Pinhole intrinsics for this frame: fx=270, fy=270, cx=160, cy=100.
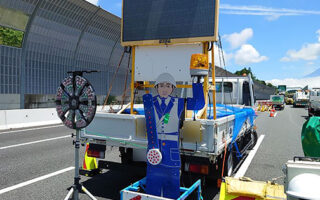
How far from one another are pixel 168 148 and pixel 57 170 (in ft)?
11.2

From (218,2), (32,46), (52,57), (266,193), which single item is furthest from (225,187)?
(52,57)

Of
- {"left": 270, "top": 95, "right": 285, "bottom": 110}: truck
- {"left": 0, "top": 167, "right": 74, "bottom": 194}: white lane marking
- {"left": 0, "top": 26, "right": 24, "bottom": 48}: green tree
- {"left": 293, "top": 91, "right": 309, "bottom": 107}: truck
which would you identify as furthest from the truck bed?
{"left": 293, "top": 91, "right": 309, "bottom": 107}: truck

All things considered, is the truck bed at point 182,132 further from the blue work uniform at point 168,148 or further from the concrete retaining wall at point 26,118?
the concrete retaining wall at point 26,118

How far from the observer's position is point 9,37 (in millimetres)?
33312

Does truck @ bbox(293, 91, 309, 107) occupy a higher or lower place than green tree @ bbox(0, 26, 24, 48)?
lower

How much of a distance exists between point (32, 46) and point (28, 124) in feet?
16.5

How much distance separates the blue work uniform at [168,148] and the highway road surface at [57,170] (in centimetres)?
79

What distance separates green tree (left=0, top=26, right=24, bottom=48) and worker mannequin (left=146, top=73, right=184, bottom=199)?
107ft

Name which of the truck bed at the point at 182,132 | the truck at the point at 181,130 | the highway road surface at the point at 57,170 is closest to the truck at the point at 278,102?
the highway road surface at the point at 57,170

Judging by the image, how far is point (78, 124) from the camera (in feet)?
11.9

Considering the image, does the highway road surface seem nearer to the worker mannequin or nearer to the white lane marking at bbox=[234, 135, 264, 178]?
the white lane marking at bbox=[234, 135, 264, 178]

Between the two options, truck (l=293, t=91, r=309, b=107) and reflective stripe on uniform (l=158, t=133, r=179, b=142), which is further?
truck (l=293, t=91, r=309, b=107)

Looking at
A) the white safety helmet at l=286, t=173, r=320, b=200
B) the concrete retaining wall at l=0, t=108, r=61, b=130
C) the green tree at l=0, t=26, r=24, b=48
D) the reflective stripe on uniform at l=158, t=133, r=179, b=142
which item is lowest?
the concrete retaining wall at l=0, t=108, r=61, b=130

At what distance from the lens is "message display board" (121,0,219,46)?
459 centimetres
